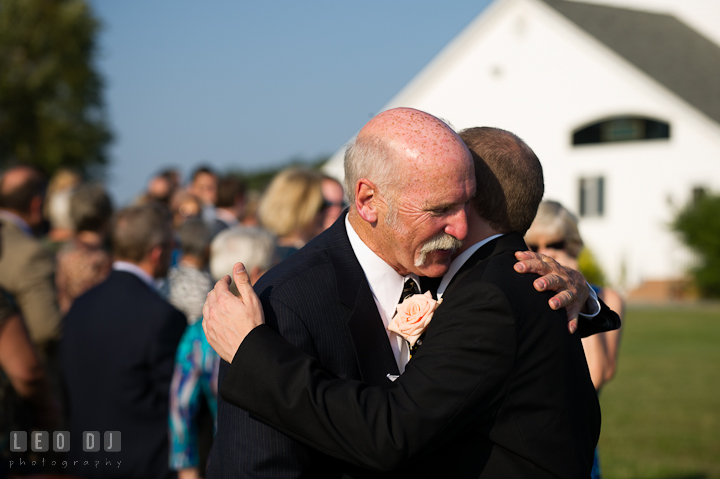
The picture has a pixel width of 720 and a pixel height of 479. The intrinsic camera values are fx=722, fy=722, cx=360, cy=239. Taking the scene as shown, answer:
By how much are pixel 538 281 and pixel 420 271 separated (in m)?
0.43

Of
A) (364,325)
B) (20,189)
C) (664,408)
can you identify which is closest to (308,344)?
(364,325)

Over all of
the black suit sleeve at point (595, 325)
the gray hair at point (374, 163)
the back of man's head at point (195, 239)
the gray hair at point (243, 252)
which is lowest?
the back of man's head at point (195, 239)

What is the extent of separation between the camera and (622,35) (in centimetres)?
3497

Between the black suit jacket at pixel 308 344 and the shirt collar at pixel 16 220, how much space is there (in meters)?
4.13

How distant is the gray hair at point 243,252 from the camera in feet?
14.9

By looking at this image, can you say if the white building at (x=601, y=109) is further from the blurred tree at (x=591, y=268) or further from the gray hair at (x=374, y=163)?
the gray hair at (x=374, y=163)

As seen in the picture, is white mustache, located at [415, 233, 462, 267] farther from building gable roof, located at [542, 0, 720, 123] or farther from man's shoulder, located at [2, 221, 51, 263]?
building gable roof, located at [542, 0, 720, 123]

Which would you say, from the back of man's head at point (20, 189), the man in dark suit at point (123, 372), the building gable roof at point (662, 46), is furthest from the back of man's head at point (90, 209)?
the building gable roof at point (662, 46)

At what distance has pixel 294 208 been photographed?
6.20 metres

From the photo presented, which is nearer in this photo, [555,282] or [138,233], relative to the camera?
[555,282]

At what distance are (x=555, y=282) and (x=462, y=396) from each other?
22.2 inches

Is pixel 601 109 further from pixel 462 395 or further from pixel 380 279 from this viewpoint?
pixel 462 395

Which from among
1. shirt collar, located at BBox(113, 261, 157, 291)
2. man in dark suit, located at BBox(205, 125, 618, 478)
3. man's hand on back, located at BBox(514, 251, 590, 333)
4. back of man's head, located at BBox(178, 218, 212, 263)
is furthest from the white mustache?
back of man's head, located at BBox(178, 218, 212, 263)

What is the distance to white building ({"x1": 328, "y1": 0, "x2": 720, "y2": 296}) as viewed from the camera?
1198 inches
